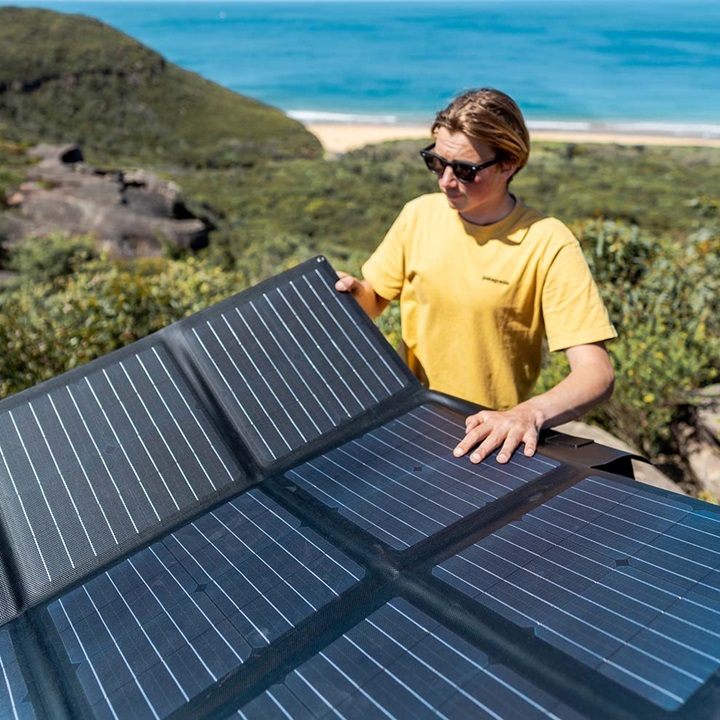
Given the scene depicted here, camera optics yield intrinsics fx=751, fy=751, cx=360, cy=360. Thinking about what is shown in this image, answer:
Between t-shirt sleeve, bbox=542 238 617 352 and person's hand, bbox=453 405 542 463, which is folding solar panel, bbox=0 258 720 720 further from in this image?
t-shirt sleeve, bbox=542 238 617 352

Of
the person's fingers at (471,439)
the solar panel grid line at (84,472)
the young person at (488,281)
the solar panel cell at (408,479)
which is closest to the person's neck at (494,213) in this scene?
the young person at (488,281)

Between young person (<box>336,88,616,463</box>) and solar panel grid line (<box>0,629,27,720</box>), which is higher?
young person (<box>336,88,616,463</box>)

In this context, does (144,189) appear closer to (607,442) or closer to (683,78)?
(607,442)

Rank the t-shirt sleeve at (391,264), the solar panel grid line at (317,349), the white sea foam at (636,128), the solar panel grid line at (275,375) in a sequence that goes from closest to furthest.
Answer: the solar panel grid line at (275,375)
the solar panel grid line at (317,349)
the t-shirt sleeve at (391,264)
the white sea foam at (636,128)

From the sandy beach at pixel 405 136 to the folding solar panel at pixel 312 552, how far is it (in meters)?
51.5

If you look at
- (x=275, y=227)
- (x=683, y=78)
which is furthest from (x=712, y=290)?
(x=683, y=78)

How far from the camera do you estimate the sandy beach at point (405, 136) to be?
5125cm

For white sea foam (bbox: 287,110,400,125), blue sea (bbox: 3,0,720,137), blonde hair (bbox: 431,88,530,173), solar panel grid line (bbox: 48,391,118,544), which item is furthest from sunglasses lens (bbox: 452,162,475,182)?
white sea foam (bbox: 287,110,400,125)

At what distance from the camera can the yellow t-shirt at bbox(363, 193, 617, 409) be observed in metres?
2.73

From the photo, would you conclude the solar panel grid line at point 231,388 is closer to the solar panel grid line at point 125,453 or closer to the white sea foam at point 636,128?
the solar panel grid line at point 125,453

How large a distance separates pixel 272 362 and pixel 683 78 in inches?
3200

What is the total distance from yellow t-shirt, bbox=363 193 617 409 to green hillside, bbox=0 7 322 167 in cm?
5198

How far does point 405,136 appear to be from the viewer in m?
57.5

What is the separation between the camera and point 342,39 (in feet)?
426
